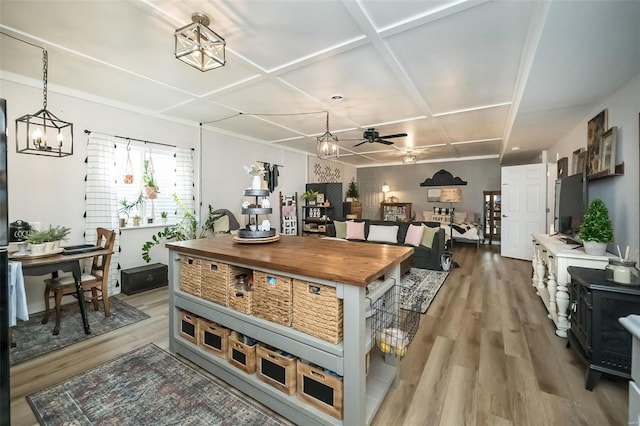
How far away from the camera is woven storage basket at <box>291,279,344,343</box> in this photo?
142 centimetres

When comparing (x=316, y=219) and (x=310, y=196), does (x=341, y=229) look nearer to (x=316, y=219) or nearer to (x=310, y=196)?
(x=316, y=219)

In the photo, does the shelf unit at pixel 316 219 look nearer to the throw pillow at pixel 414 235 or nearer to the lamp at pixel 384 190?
the throw pillow at pixel 414 235

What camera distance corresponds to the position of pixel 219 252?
1887mm

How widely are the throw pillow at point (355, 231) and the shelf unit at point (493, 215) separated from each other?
449 cm

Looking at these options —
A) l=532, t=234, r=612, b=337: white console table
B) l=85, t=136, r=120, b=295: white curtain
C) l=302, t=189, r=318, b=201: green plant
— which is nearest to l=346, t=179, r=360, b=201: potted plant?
l=302, t=189, r=318, b=201: green plant

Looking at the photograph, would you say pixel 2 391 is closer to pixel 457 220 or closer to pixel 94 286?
pixel 94 286

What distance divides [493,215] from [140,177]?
28.6 feet

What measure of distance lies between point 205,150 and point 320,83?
9.11ft

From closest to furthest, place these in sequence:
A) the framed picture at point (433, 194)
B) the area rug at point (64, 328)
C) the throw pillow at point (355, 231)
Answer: the area rug at point (64, 328)
the throw pillow at point (355, 231)
the framed picture at point (433, 194)

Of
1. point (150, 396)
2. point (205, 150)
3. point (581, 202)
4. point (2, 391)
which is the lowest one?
point (150, 396)

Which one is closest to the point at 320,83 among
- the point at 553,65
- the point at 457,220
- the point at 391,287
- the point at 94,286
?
the point at 553,65

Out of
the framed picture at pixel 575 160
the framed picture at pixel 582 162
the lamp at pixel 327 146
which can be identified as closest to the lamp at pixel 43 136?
the lamp at pixel 327 146

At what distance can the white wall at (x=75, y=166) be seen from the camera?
295cm

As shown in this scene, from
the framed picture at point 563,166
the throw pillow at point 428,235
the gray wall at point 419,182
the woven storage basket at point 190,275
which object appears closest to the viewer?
the woven storage basket at point 190,275
